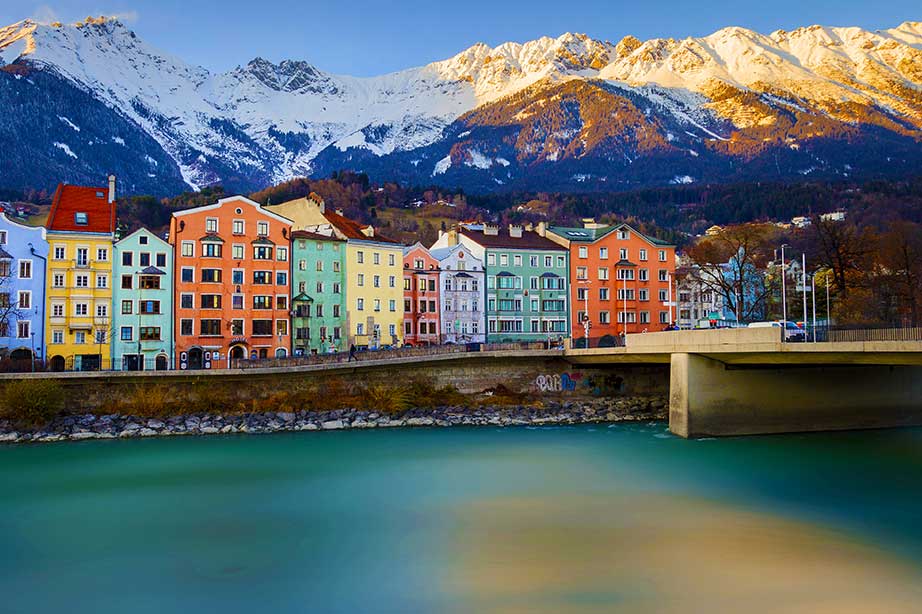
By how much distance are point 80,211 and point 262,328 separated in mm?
15753

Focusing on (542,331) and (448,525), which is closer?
(448,525)

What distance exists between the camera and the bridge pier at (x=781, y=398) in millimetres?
41844

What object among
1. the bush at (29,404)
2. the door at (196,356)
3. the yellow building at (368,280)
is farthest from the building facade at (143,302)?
the bush at (29,404)

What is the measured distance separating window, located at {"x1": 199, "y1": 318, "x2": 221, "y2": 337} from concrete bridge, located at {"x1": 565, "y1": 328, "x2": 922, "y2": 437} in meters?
31.8

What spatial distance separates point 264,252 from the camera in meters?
63.9

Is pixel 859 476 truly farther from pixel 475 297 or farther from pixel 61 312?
pixel 61 312

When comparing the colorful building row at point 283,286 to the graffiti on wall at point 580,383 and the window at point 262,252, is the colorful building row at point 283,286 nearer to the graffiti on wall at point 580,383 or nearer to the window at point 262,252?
the window at point 262,252

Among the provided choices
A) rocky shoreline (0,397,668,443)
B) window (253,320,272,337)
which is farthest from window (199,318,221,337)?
rocky shoreline (0,397,668,443)

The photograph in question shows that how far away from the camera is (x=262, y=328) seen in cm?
6344

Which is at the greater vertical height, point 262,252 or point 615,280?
point 262,252

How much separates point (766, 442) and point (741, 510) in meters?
14.5

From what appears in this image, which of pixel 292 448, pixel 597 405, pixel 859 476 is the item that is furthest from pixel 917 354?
pixel 292 448

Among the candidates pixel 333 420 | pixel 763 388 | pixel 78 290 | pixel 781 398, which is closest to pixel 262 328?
pixel 78 290

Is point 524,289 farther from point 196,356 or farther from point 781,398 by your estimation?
point 781,398
